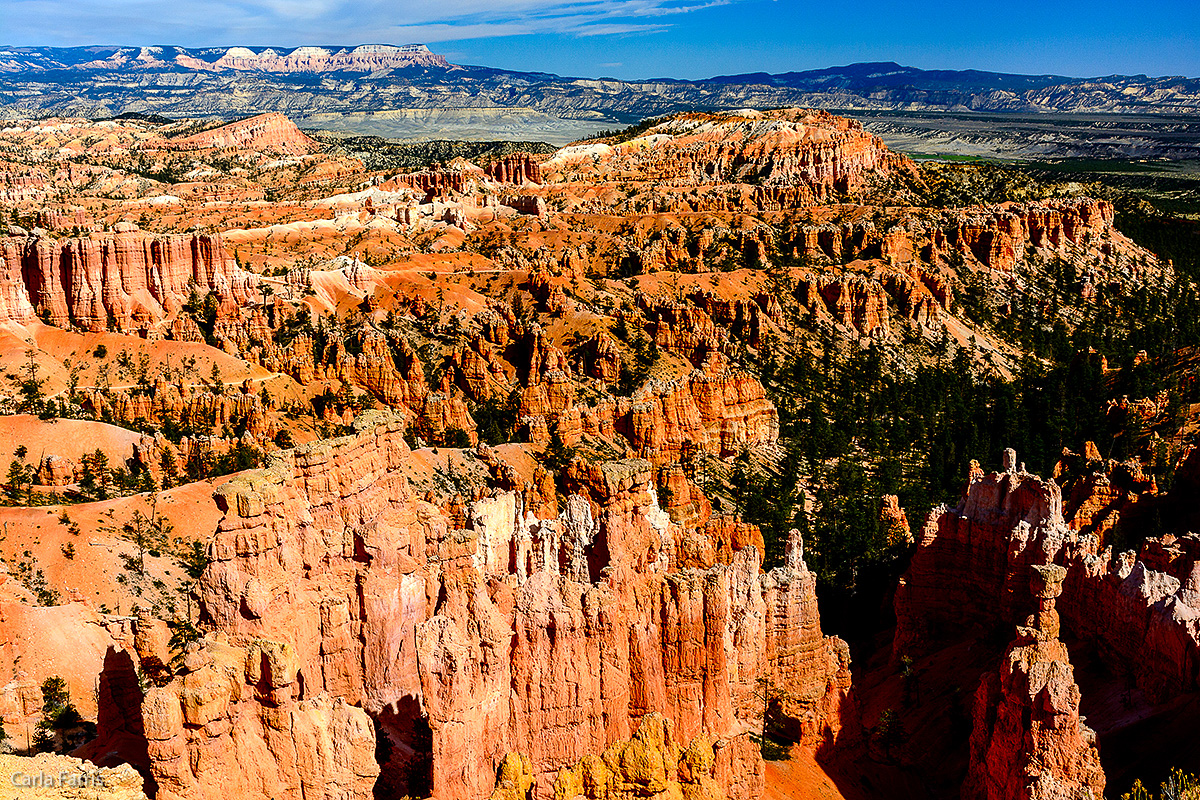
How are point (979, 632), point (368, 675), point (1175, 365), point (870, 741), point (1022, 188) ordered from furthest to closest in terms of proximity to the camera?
point (1022, 188)
point (1175, 365)
point (979, 632)
point (870, 741)
point (368, 675)

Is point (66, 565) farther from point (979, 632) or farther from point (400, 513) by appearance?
point (979, 632)

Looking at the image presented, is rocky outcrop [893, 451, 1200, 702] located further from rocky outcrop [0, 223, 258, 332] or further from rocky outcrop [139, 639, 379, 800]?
rocky outcrop [0, 223, 258, 332]

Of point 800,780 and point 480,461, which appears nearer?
point 800,780

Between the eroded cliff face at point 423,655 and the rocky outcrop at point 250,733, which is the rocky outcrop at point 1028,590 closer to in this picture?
the eroded cliff face at point 423,655

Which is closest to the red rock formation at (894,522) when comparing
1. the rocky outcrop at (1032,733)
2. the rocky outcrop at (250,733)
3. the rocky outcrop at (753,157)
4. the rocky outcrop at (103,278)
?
the rocky outcrop at (1032,733)

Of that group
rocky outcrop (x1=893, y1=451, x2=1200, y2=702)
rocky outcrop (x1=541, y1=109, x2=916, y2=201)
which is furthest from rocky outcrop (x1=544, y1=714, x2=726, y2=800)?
rocky outcrop (x1=541, y1=109, x2=916, y2=201)

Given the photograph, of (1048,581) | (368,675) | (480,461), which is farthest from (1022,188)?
(368,675)
